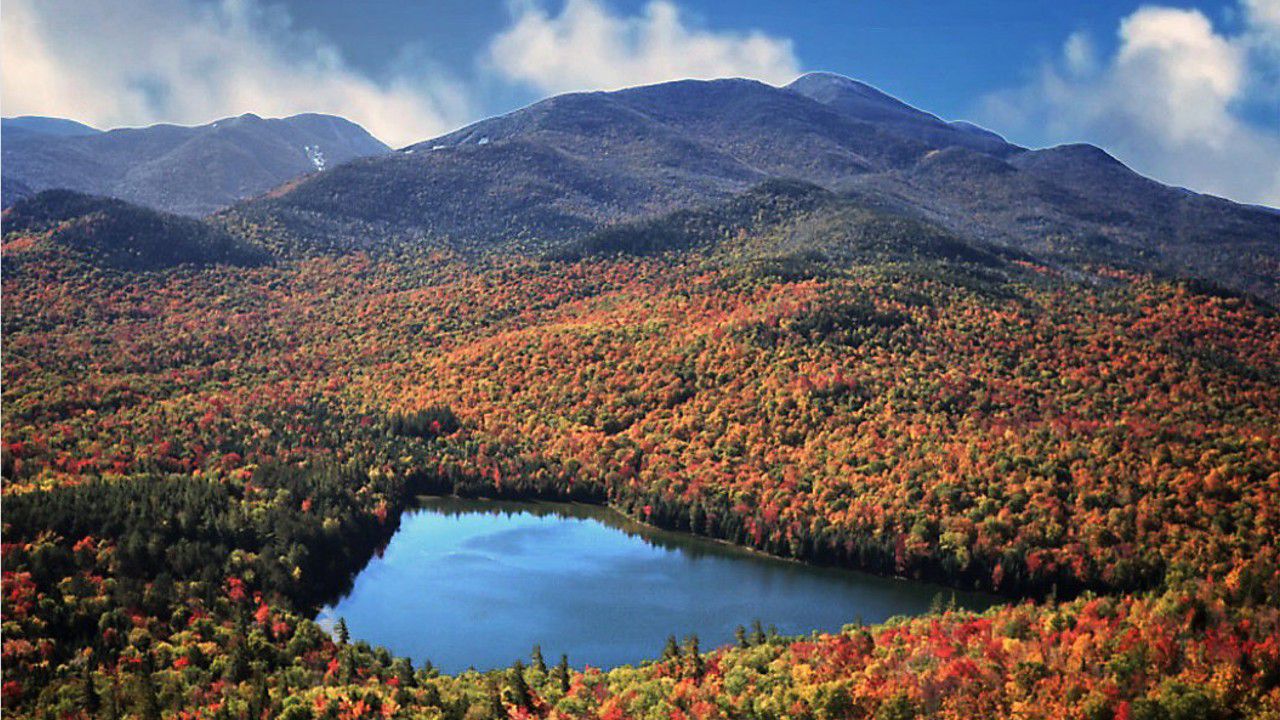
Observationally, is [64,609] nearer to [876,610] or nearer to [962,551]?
[876,610]

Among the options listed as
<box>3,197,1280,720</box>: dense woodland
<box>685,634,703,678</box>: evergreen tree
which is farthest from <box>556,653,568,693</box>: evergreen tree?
<box>685,634,703,678</box>: evergreen tree

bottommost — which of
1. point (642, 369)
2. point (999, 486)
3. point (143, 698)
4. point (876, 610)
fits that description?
point (143, 698)

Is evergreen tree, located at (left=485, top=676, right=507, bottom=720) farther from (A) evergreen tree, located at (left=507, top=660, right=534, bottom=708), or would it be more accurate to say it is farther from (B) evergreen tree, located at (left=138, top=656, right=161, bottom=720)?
(B) evergreen tree, located at (left=138, top=656, right=161, bottom=720)

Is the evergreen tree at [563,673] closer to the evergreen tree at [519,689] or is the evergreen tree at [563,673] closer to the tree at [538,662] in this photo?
the tree at [538,662]

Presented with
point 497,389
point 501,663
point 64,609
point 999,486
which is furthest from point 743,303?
point 64,609

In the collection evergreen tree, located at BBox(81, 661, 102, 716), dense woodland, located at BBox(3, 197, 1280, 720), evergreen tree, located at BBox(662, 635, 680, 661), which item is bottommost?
evergreen tree, located at BBox(81, 661, 102, 716)

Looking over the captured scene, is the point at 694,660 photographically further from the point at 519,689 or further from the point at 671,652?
the point at 519,689
